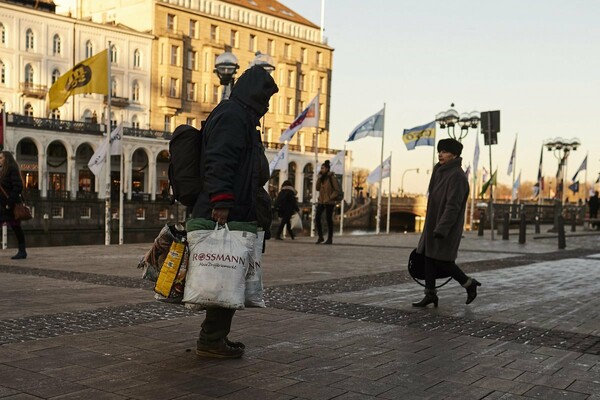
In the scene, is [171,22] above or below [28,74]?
above

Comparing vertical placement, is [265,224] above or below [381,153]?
below

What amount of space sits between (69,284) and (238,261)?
5.03 meters

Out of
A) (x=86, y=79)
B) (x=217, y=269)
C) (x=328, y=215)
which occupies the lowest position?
(x=217, y=269)

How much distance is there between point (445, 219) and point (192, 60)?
7032 cm

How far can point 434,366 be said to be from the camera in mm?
5137

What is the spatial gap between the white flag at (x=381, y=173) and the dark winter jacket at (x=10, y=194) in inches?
785

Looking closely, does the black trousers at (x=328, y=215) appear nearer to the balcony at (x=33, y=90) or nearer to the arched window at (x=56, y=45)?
the balcony at (x=33, y=90)

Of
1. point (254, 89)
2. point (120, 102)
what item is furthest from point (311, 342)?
point (120, 102)

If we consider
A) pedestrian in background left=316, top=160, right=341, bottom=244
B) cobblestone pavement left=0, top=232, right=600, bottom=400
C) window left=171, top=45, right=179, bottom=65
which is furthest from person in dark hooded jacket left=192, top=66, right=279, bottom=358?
window left=171, top=45, right=179, bottom=65

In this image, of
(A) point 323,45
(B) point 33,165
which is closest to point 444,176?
(B) point 33,165

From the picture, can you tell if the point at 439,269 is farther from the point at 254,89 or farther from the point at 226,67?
the point at 226,67

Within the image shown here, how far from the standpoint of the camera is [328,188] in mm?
18703

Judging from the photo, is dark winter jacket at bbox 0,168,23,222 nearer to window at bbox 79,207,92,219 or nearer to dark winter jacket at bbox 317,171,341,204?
dark winter jacket at bbox 317,171,341,204

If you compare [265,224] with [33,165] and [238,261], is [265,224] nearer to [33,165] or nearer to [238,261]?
[238,261]
